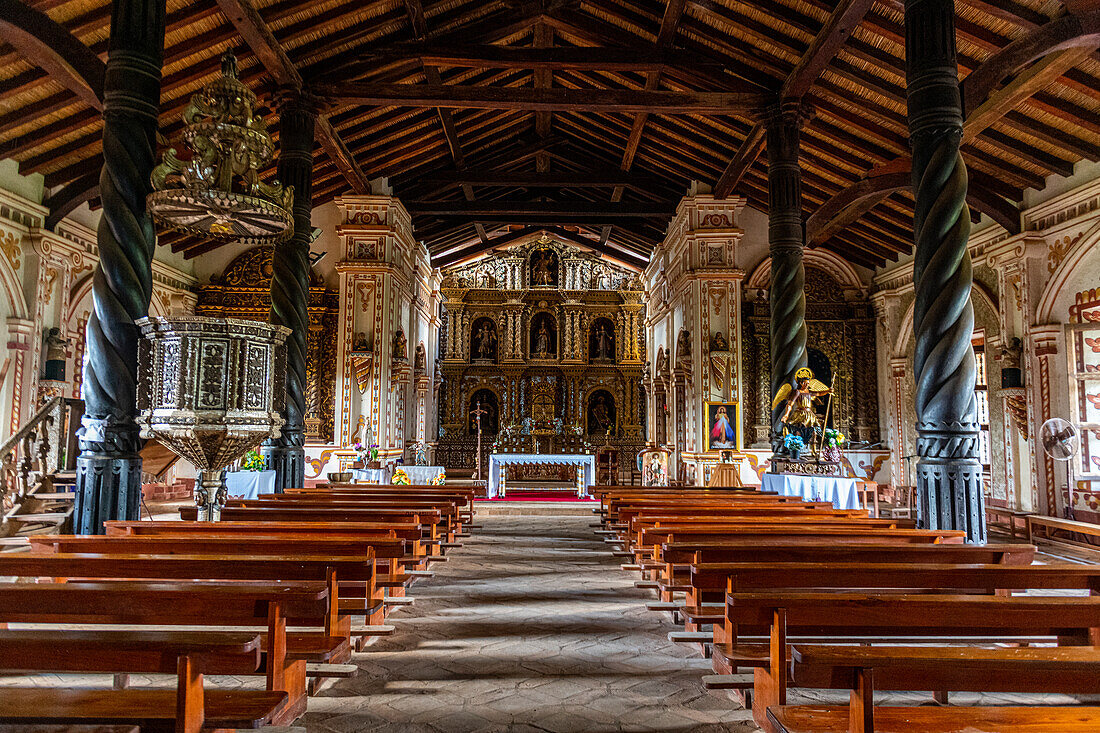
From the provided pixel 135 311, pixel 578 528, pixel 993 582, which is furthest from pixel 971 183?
pixel 135 311

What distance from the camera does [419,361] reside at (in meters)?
19.3

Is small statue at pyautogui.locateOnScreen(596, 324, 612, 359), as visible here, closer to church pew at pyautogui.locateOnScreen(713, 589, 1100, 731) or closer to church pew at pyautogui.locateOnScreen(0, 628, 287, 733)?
church pew at pyautogui.locateOnScreen(713, 589, 1100, 731)

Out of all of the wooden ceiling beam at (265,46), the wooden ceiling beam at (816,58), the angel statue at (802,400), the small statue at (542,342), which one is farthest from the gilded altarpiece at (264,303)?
the angel statue at (802,400)

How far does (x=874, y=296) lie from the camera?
16.2 m

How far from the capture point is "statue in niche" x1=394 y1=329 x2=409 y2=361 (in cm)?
1557

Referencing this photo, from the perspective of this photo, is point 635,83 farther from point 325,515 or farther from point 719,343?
point 325,515

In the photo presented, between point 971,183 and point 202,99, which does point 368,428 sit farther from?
point 971,183

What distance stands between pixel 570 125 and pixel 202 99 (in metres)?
10.8

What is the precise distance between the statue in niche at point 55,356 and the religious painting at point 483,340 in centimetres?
1332

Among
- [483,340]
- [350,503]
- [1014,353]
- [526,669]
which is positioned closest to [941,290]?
[526,669]

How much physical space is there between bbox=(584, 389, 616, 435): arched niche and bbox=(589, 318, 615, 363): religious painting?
3.58 ft

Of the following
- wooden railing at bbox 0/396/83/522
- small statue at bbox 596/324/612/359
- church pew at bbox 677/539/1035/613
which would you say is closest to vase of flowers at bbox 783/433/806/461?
church pew at bbox 677/539/1035/613

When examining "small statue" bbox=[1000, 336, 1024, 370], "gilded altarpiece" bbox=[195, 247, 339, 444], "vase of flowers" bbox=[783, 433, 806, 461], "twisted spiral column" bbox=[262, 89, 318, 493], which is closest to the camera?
"twisted spiral column" bbox=[262, 89, 318, 493]

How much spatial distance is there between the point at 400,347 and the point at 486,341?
839cm
